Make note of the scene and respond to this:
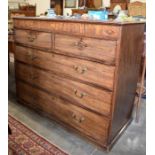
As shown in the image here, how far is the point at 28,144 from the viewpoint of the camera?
5.69 feet

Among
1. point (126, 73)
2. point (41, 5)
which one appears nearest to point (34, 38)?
point (126, 73)

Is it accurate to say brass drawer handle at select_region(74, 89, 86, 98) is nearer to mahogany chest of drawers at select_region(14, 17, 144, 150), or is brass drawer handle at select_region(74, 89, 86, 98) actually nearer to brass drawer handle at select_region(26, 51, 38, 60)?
mahogany chest of drawers at select_region(14, 17, 144, 150)

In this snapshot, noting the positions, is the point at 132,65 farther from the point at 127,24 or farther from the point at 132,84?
the point at 127,24

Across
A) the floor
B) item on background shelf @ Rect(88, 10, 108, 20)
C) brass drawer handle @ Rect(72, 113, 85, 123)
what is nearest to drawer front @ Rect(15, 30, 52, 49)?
item on background shelf @ Rect(88, 10, 108, 20)

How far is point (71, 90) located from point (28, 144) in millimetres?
616

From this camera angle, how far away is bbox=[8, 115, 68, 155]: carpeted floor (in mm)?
1648

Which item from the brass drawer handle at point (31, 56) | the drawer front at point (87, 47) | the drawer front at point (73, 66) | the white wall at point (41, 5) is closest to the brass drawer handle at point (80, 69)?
the drawer front at point (73, 66)

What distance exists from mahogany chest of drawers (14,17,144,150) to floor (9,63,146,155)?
0.08 metres

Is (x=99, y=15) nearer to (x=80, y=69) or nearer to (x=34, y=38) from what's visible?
(x=80, y=69)

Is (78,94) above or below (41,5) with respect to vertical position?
below

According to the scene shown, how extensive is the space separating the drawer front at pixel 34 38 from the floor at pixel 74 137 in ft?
2.64
